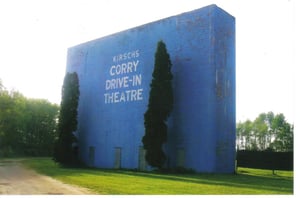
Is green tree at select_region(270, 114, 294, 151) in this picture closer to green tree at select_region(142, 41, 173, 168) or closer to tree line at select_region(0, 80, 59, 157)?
tree line at select_region(0, 80, 59, 157)

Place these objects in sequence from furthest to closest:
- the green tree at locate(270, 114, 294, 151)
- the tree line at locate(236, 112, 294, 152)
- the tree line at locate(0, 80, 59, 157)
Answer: the tree line at locate(236, 112, 294, 152) < the green tree at locate(270, 114, 294, 151) < the tree line at locate(0, 80, 59, 157)

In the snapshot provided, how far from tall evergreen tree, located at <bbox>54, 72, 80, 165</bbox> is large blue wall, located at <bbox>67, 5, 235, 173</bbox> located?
1706 millimetres

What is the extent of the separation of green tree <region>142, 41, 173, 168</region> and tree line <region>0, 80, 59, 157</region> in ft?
102

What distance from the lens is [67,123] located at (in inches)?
1275

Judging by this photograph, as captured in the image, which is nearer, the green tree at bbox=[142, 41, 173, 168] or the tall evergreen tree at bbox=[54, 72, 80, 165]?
the green tree at bbox=[142, 41, 173, 168]

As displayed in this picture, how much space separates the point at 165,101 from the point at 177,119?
1990 millimetres

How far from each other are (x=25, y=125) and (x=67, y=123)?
35.4 meters

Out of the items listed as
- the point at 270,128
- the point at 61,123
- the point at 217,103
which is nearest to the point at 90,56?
the point at 61,123

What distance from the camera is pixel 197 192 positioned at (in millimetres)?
13719

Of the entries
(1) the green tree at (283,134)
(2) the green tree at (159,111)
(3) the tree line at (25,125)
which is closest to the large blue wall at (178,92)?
(2) the green tree at (159,111)

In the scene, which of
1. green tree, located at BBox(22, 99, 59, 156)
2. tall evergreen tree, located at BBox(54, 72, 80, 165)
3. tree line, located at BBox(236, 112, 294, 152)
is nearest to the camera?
tall evergreen tree, located at BBox(54, 72, 80, 165)

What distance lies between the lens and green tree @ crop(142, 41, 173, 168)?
981 inches

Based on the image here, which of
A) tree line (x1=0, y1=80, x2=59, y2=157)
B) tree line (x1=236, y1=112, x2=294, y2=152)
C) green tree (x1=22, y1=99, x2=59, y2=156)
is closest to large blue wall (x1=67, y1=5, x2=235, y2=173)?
tree line (x1=0, y1=80, x2=59, y2=157)

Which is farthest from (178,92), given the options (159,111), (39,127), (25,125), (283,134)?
(283,134)
